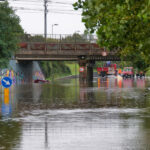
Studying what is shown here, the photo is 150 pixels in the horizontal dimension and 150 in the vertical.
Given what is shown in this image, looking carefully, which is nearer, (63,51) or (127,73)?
(63,51)

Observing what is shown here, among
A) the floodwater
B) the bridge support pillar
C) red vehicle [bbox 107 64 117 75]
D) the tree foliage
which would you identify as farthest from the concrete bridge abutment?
the tree foliage

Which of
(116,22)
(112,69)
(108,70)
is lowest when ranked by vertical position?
(108,70)

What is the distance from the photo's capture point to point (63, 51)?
73688mm

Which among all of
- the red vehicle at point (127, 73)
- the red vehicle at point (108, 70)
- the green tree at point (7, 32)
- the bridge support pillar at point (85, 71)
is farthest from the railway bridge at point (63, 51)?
the red vehicle at point (108, 70)

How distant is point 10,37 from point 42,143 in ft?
113

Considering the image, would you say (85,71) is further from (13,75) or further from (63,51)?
(13,75)

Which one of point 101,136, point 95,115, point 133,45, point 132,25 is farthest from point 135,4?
point 95,115

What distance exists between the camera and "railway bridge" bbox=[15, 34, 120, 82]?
72.9 metres

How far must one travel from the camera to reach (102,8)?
12.3m

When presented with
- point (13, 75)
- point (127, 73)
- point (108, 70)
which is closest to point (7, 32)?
point (13, 75)

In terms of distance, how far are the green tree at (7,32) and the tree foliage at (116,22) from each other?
3214 centimetres

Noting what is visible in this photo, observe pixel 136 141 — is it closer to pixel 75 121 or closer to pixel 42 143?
pixel 42 143

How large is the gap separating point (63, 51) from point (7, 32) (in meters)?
28.4

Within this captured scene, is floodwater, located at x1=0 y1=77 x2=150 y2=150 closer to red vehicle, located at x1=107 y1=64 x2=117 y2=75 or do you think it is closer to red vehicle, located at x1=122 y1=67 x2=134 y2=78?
red vehicle, located at x1=122 y1=67 x2=134 y2=78
